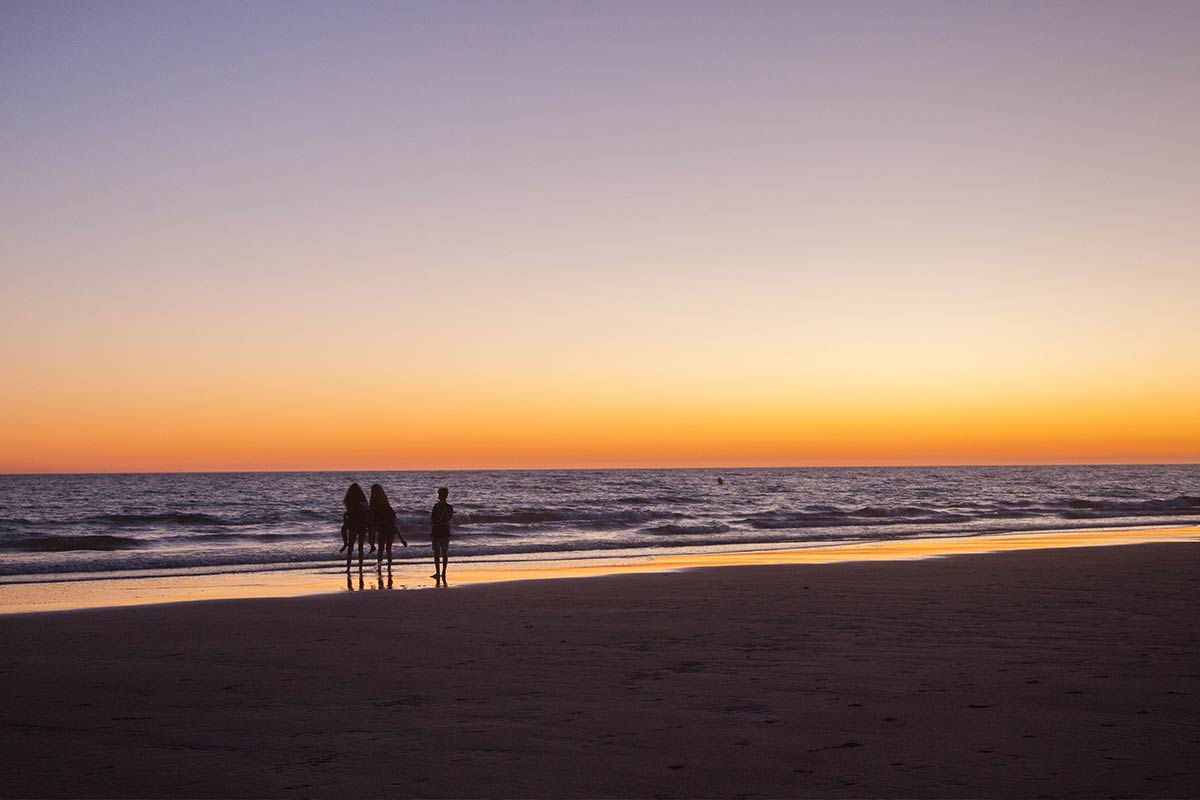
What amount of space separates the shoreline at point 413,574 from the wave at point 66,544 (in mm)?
10806

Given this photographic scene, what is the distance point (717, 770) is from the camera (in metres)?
5.39

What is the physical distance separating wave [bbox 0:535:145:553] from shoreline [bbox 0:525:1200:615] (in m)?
10.8

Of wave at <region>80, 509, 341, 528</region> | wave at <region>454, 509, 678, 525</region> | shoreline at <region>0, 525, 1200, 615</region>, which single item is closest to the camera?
shoreline at <region>0, 525, 1200, 615</region>

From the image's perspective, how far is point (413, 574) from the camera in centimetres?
2073

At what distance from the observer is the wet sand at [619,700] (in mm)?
5293

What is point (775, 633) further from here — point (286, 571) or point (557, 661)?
point (286, 571)

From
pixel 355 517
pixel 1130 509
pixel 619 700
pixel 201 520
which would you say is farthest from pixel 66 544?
pixel 1130 509

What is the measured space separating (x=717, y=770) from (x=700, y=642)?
435 centimetres

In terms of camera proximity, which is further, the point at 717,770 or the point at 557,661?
the point at 557,661

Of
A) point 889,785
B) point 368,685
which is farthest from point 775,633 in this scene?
point 889,785

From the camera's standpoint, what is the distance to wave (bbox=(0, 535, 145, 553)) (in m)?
31.8

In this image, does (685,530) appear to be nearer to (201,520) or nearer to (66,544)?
(66,544)

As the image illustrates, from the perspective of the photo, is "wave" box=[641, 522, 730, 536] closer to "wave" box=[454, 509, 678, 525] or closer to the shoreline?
"wave" box=[454, 509, 678, 525]

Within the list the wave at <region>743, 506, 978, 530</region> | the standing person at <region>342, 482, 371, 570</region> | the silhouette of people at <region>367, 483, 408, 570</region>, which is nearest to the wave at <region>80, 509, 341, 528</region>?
the wave at <region>743, 506, 978, 530</region>
